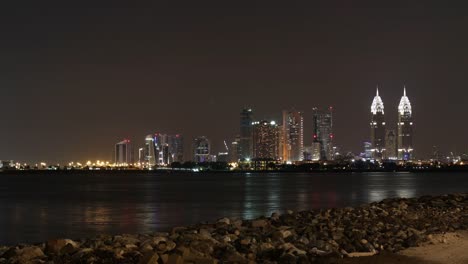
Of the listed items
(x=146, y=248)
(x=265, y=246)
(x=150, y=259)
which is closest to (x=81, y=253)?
(x=146, y=248)

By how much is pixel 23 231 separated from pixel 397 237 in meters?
21.9

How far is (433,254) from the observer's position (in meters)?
13.9

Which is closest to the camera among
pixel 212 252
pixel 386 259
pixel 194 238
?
pixel 386 259

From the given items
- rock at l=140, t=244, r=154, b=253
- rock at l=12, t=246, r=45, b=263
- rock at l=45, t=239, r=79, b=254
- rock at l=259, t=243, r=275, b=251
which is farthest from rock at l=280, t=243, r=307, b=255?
rock at l=12, t=246, r=45, b=263

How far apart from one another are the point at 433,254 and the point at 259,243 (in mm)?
3756

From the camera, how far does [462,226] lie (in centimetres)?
1827

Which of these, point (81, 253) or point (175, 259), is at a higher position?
point (175, 259)

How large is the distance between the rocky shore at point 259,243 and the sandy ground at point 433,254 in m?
0.34

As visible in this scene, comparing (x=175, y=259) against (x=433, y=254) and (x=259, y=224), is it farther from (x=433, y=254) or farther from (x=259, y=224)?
(x=259, y=224)

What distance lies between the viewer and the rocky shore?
1304cm

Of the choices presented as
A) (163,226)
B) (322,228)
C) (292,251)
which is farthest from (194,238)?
(163,226)

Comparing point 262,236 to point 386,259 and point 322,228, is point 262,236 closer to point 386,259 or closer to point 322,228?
point 322,228

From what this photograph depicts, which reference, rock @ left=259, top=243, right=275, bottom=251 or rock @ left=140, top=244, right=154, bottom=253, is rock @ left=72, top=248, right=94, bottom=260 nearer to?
rock @ left=140, top=244, right=154, bottom=253

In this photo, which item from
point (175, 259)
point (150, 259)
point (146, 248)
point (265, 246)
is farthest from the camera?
point (265, 246)
